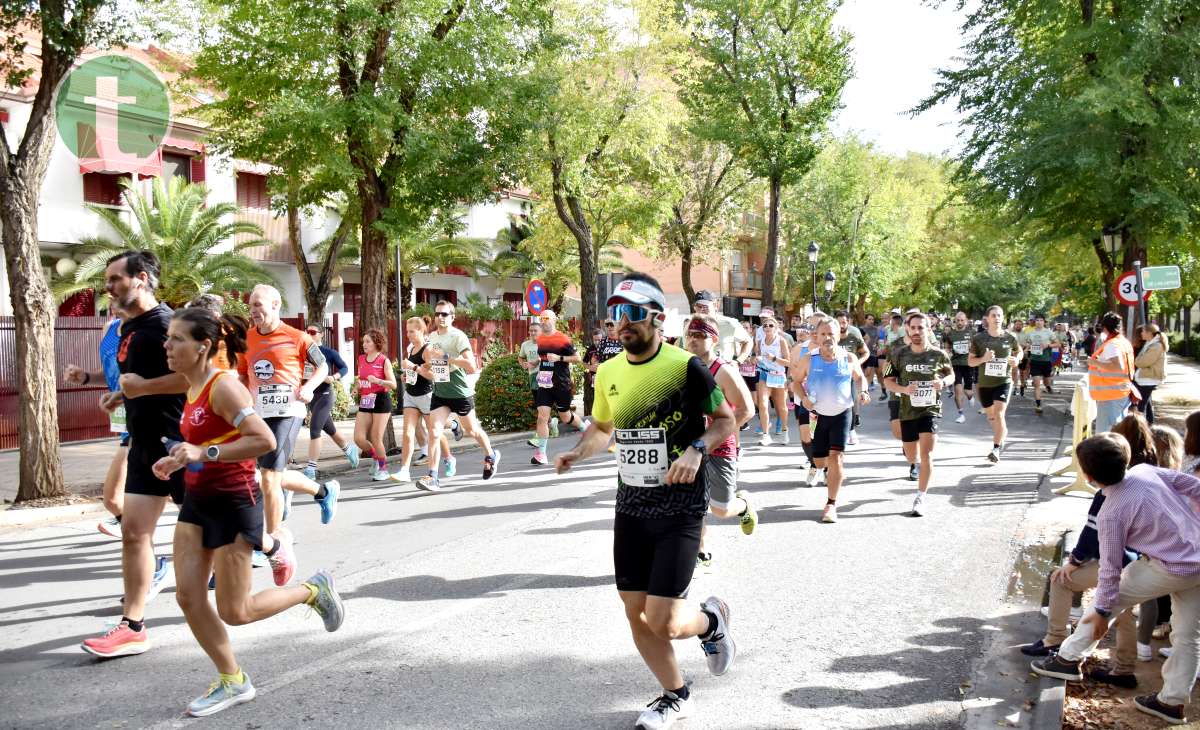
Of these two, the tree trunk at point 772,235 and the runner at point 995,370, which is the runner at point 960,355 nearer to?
the runner at point 995,370

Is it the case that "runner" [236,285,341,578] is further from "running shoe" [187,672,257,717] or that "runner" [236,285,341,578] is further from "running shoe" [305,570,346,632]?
"running shoe" [187,672,257,717]

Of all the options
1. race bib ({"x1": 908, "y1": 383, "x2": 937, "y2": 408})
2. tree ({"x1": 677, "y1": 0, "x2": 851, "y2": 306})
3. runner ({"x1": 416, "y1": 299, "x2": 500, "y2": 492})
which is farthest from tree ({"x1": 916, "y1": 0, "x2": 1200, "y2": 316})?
runner ({"x1": 416, "y1": 299, "x2": 500, "y2": 492})

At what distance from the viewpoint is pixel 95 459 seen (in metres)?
13.9

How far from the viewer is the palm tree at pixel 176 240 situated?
23297mm

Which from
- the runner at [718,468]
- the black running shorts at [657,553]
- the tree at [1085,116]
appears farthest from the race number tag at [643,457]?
the tree at [1085,116]

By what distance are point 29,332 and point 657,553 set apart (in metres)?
8.52

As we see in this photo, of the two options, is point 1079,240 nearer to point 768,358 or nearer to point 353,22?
point 768,358

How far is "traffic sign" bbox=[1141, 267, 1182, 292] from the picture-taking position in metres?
15.3

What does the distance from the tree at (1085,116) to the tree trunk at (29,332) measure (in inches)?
640

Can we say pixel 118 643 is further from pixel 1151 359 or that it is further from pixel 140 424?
pixel 1151 359

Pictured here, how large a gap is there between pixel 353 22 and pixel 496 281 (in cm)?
2899

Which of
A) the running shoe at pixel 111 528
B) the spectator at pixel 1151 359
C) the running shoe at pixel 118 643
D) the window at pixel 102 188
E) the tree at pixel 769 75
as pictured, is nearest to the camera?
the running shoe at pixel 118 643

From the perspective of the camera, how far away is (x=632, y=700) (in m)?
4.37

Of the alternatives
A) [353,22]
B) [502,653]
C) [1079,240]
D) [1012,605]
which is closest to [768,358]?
[353,22]
